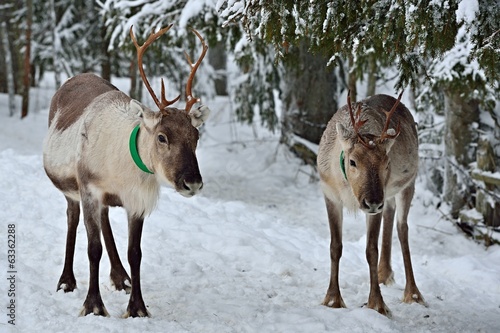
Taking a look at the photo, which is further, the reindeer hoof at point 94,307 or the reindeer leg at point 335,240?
the reindeer leg at point 335,240

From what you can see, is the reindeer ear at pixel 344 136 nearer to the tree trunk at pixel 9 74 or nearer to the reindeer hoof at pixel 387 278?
the reindeer hoof at pixel 387 278

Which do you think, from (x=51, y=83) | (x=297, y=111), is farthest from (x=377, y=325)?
(x=51, y=83)

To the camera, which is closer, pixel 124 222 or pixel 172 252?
pixel 172 252

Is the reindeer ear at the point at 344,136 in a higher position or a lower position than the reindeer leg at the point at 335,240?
higher

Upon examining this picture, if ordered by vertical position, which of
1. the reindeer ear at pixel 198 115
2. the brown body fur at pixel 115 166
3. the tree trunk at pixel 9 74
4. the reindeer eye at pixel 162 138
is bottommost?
the tree trunk at pixel 9 74

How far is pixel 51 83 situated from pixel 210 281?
2239 cm

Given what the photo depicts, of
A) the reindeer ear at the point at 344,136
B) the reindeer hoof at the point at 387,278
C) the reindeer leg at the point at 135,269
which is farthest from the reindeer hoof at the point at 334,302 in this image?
the reindeer leg at the point at 135,269

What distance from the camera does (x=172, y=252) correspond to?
640cm

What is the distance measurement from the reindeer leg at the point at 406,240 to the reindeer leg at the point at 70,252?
3.03 metres

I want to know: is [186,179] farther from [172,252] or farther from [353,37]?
[172,252]

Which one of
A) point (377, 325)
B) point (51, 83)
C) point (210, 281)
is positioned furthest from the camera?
point (51, 83)

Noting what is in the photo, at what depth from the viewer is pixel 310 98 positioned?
38.0ft

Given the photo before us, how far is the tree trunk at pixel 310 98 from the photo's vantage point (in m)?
11.5

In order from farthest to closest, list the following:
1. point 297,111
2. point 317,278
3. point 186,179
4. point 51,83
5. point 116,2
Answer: point 51,83 < point 297,111 < point 116,2 < point 317,278 < point 186,179
